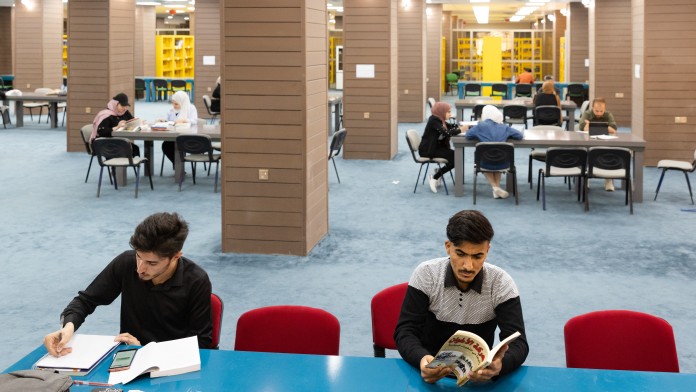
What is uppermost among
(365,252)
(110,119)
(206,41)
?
(206,41)

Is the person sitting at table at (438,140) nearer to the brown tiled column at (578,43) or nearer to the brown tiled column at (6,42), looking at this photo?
the brown tiled column at (578,43)

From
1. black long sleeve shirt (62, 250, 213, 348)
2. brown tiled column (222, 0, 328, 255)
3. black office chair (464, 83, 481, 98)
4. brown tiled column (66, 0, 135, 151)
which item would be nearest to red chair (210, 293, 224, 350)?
black long sleeve shirt (62, 250, 213, 348)

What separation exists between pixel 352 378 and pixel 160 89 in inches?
1068

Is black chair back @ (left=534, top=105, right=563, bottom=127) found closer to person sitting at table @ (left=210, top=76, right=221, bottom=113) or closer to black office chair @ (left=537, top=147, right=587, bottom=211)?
black office chair @ (left=537, top=147, right=587, bottom=211)

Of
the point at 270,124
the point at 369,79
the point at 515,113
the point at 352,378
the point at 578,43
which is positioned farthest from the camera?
the point at 578,43

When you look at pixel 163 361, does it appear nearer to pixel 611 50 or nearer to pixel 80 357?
pixel 80 357

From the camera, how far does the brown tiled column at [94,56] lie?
14.1 meters

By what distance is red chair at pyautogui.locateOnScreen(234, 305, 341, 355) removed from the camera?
3789 millimetres

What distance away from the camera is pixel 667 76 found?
13.1m

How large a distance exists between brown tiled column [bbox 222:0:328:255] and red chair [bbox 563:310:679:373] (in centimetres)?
439

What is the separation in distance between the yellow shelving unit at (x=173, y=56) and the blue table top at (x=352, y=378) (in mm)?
29293

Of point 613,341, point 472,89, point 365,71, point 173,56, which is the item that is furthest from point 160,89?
point 613,341

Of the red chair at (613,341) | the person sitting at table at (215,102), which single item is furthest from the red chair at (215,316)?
the person sitting at table at (215,102)

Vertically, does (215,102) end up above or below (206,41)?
below
